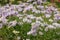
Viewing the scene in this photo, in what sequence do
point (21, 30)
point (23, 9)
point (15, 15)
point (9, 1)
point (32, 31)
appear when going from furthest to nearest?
1. point (9, 1)
2. point (23, 9)
3. point (15, 15)
4. point (21, 30)
5. point (32, 31)

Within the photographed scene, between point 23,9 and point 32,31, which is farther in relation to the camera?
point 23,9

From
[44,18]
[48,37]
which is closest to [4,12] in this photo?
[44,18]

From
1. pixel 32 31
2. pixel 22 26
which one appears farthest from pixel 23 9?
pixel 32 31

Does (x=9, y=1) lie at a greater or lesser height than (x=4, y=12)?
lesser

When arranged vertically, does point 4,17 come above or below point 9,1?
above

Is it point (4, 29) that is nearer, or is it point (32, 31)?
point (32, 31)

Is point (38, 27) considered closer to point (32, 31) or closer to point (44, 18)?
point (32, 31)

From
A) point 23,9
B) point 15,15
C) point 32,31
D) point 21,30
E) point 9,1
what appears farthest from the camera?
point 9,1

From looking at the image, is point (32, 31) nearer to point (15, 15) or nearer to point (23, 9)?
point (15, 15)
